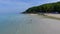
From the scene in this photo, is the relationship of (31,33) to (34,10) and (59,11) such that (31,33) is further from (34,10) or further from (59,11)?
(34,10)

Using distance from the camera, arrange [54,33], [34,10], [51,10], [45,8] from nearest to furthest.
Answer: [54,33] < [51,10] < [45,8] < [34,10]

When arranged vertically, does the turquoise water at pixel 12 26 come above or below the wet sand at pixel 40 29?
below

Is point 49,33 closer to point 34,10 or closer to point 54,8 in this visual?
point 54,8

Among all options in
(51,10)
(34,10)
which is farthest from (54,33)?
(34,10)

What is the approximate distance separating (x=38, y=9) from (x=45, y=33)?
40734mm

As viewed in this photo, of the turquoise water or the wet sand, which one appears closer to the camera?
the wet sand

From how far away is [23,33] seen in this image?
33.8ft

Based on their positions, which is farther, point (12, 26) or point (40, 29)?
point (12, 26)

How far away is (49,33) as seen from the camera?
9.95m

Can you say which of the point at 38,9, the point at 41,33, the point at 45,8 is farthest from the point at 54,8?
the point at 41,33

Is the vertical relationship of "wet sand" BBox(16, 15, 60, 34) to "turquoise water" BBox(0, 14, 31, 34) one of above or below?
above

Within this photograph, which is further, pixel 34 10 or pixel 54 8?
pixel 34 10

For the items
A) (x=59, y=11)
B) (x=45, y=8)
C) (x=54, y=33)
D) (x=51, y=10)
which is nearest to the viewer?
(x=54, y=33)

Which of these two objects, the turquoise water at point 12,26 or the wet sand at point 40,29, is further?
the turquoise water at point 12,26
